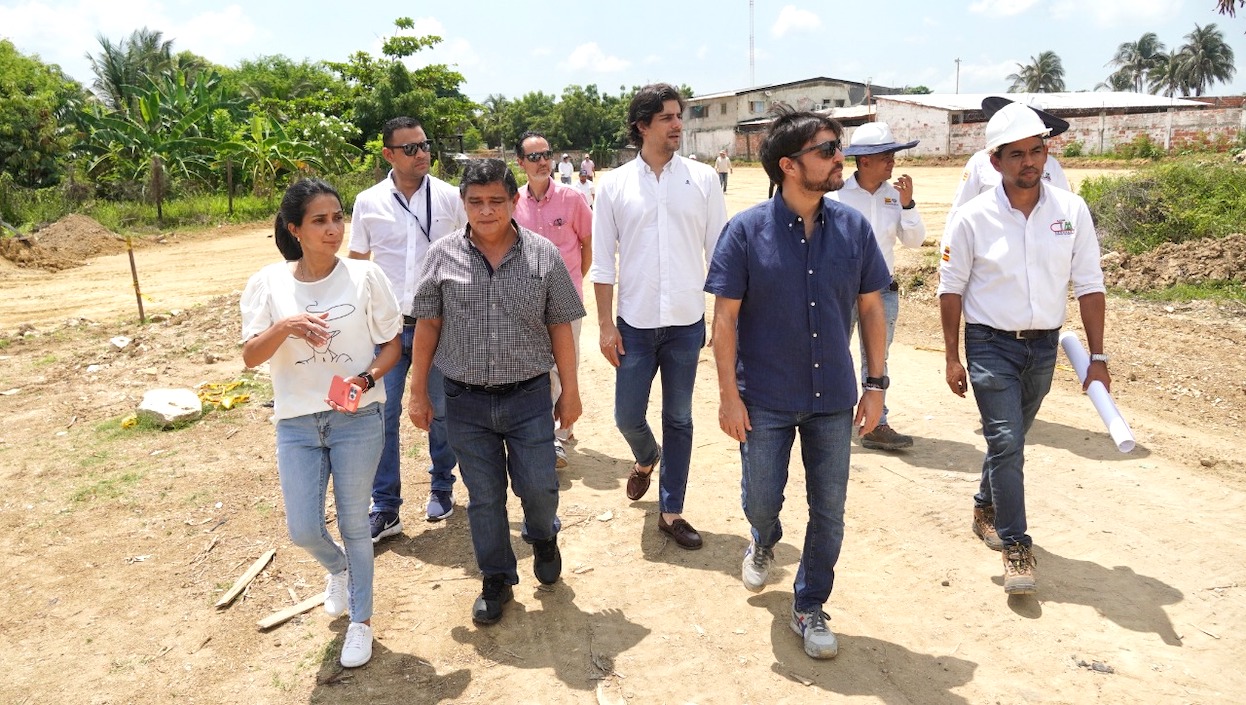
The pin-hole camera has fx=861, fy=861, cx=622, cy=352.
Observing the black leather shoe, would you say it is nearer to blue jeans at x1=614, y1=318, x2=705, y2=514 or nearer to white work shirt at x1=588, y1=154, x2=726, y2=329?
blue jeans at x1=614, y1=318, x2=705, y2=514

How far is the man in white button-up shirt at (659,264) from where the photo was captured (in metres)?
4.27

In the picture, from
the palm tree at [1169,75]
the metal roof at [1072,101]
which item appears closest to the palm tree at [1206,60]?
the palm tree at [1169,75]

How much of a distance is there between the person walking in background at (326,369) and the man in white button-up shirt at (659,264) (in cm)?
121

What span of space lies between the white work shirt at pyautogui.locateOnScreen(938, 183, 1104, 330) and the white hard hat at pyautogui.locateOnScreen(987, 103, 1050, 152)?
239 millimetres

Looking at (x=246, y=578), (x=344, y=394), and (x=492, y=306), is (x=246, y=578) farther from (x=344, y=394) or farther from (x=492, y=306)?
(x=492, y=306)

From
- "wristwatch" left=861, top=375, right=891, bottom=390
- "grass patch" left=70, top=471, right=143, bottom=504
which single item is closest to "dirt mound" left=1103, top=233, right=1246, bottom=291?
"wristwatch" left=861, top=375, right=891, bottom=390

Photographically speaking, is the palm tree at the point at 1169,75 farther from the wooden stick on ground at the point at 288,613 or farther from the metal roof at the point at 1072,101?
the wooden stick on ground at the point at 288,613

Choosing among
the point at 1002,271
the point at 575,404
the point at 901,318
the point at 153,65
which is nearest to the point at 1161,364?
the point at 901,318

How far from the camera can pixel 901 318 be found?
32.3ft

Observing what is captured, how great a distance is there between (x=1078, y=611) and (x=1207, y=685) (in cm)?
59

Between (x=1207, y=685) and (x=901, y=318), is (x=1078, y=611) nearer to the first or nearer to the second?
(x=1207, y=685)

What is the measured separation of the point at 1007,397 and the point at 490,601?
249 centimetres

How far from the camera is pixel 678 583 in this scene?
416cm

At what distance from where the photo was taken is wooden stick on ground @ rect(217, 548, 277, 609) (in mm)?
4191
